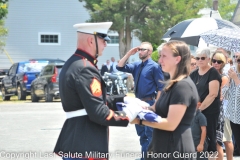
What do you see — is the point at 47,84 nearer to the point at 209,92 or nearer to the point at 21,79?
the point at 21,79

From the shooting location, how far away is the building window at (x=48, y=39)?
45.8m

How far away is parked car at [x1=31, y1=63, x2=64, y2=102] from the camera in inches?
933

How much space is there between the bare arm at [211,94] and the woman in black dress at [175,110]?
9.45 ft

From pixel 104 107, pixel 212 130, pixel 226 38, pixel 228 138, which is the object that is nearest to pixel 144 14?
pixel 226 38

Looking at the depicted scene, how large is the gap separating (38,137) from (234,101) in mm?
5488

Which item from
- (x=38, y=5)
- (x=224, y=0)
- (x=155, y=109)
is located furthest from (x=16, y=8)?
(x=155, y=109)

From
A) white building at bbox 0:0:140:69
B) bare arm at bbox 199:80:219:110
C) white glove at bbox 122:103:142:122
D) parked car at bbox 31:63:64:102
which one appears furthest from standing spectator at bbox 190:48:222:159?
white building at bbox 0:0:140:69

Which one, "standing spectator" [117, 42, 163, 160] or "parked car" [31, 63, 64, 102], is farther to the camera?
"parked car" [31, 63, 64, 102]

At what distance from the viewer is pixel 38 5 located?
45.5m

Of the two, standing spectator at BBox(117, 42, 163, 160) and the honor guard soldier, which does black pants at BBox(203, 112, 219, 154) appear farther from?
the honor guard soldier

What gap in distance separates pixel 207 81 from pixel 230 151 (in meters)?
1.57

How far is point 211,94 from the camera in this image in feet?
25.1

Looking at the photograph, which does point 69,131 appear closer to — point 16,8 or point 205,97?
point 205,97

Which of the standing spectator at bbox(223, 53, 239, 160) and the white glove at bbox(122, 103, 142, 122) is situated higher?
the white glove at bbox(122, 103, 142, 122)
